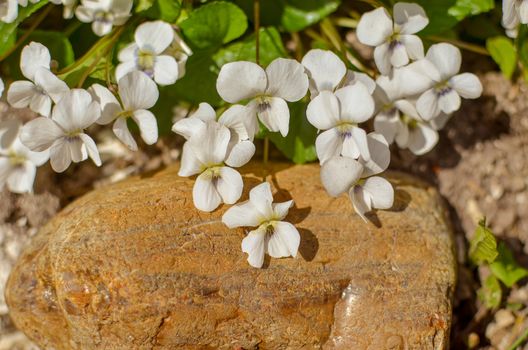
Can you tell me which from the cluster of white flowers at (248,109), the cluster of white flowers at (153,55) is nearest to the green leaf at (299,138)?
the cluster of white flowers at (248,109)

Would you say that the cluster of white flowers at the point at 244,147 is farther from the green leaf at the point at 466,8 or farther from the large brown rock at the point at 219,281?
the green leaf at the point at 466,8

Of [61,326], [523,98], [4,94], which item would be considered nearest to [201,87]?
[4,94]

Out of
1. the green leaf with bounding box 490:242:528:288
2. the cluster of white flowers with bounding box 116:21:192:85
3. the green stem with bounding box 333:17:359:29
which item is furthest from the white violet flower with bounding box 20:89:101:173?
the green leaf with bounding box 490:242:528:288

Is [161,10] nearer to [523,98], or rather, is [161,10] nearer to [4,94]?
[4,94]

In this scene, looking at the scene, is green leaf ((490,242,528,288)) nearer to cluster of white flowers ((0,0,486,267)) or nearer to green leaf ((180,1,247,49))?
cluster of white flowers ((0,0,486,267))

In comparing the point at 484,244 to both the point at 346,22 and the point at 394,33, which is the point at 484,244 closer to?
the point at 394,33

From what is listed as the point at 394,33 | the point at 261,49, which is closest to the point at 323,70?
the point at 394,33
